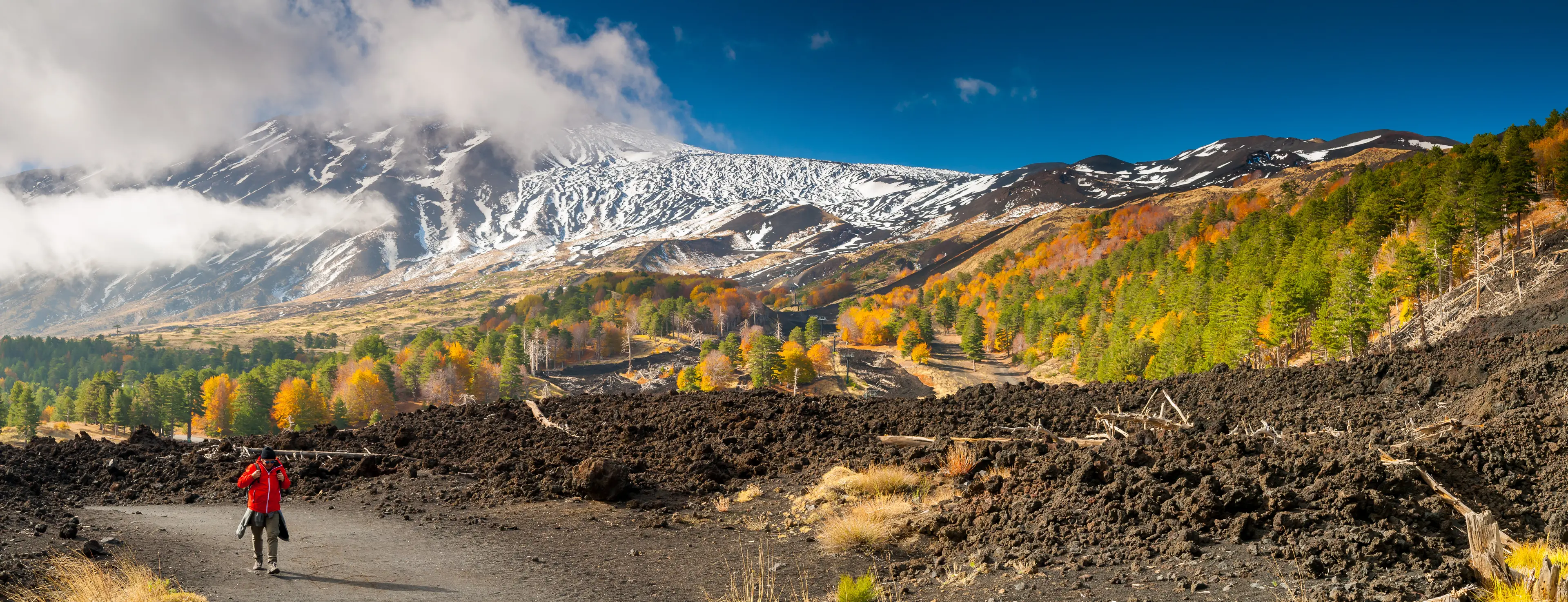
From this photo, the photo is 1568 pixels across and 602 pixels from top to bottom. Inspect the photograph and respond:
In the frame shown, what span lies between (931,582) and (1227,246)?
96544 millimetres

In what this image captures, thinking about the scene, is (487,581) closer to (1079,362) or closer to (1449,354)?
(1449,354)

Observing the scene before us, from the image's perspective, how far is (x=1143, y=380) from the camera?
941 inches

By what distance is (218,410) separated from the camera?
9794 centimetres

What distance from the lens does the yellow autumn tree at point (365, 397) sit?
97.8m

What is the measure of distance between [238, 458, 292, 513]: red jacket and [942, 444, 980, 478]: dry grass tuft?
34.4ft

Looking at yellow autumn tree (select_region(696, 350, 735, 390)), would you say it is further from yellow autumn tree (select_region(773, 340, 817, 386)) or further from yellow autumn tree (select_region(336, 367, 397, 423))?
yellow autumn tree (select_region(336, 367, 397, 423))

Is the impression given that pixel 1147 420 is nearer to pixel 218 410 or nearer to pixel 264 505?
pixel 264 505

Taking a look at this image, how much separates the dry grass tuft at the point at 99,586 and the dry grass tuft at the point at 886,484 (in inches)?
369

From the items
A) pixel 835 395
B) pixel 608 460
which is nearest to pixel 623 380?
pixel 835 395

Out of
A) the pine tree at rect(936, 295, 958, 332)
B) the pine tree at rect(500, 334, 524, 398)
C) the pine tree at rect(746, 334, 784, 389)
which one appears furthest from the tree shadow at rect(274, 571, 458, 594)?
the pine tree at rect(936, 295, 958, 332)

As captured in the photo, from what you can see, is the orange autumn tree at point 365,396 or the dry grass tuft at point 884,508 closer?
the dry grass tuft at point 884,508

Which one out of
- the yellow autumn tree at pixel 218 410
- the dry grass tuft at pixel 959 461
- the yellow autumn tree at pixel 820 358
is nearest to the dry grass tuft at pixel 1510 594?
the dry grass tuft at pixel 959 461

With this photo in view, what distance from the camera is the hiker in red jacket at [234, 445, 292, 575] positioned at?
34.8 ft

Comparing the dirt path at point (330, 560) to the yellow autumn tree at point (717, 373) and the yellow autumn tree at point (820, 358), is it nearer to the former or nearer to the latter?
the yellow autumn tree at point (717, 373)
